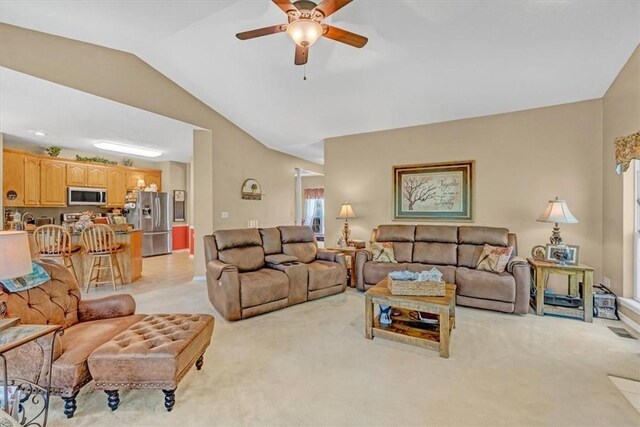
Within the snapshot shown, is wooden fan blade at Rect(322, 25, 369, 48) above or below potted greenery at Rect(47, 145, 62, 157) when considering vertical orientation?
above

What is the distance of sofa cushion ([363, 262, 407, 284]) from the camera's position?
4180 millimetres

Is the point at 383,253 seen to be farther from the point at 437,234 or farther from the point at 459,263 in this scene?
the point at 459,263

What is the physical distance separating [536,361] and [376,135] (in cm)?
403

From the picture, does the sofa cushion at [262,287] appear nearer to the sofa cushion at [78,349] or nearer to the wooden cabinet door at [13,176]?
the sofa cushion at [78,349]

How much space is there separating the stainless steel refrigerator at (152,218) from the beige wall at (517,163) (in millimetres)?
5495

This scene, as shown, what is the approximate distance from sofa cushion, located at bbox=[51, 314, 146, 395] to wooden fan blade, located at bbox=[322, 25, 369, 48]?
8.85 feet

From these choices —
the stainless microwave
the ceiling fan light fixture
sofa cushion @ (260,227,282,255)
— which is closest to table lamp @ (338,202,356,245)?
sofa cushion @ (260,227,282,255)

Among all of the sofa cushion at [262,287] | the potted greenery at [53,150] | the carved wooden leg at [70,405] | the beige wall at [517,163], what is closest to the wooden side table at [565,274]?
the beige wall at [517,163]

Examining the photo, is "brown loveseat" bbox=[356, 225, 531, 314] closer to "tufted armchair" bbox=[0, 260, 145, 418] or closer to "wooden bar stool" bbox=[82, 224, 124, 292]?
"tufted armchair" bbox=[0, 260, 145, 418]

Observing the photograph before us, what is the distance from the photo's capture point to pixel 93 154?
23.4 feet

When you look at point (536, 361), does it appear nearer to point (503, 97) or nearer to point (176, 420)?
point (176, 420)

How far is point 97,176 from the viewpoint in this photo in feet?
22.9

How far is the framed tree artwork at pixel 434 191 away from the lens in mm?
4672

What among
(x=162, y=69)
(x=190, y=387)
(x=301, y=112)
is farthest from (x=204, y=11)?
(x=190, y=387)
